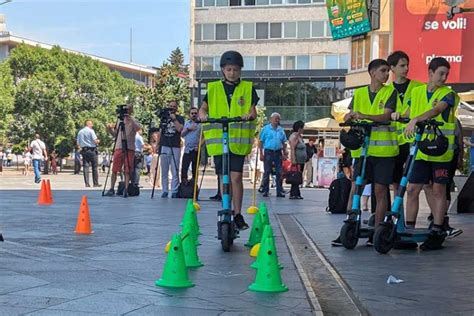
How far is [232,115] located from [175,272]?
113 inches

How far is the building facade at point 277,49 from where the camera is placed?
64312mm

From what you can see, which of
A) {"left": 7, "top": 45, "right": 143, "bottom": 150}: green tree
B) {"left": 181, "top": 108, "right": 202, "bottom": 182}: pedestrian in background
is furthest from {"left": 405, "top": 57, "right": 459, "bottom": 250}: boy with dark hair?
{"left": 7, "top": 45, "right": 143, "bottom": 150}: green tree

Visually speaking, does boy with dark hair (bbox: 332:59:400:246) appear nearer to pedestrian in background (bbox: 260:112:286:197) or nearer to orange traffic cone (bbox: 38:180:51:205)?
orange traffic cone (bbox: 38:180:51:205)

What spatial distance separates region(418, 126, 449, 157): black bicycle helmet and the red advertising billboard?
68.2 ft

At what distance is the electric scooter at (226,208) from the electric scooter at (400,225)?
1422 millimetres

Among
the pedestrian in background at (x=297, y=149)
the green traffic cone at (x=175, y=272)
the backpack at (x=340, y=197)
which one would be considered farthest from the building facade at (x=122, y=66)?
the green traffic cone at (x=175, y=272)

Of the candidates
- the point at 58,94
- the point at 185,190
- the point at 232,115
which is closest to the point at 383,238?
the point at 232,115

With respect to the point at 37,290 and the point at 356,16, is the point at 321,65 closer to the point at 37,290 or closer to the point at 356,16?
the point at 356,16

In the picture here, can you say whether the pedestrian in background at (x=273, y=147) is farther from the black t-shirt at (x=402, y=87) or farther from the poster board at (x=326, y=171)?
the black t-shirt at (x=402, y=87)

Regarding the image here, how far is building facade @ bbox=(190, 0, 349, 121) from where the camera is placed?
211 feet

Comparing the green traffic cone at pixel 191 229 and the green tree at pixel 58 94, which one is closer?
the green traffic cone at pixel 191 229

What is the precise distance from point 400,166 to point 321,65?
5663cm

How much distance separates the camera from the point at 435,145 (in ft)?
25.0

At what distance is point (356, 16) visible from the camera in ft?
112
